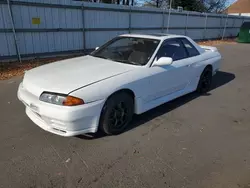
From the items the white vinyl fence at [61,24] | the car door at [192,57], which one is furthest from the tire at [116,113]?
the white vinyl fence at [61,24]

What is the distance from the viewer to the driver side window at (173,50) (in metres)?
4.00

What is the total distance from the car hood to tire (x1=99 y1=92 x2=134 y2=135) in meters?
0.36

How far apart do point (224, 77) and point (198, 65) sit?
2742 mm

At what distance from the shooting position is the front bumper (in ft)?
9.09

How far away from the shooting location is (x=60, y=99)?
9.13 feet

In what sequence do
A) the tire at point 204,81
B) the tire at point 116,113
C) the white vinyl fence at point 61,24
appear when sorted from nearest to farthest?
1. the tire at point 116,113
2. the tire at point 204,81
3. the white vinyl fence at point 61,24

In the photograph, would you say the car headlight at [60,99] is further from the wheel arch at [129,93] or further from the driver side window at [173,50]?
the driver side window at [173,50]

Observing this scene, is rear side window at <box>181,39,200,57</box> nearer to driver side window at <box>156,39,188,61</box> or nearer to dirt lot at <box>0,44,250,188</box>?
driver side window at <box>156,39,188,61</box>

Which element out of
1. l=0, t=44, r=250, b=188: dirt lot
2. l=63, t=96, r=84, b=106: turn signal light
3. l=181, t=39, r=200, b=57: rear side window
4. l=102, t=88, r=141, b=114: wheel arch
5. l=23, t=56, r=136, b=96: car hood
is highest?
l=181, t=39, r=200, b=57: rear side window

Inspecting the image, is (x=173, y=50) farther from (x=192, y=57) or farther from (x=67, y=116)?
(x=67, y=116)

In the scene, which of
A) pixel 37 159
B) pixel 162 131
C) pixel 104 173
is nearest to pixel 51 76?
pixel 37 159

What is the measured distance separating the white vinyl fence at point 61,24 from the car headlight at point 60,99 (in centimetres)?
596

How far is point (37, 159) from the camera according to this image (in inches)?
109

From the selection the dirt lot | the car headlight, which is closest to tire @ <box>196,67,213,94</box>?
the dirt lot
